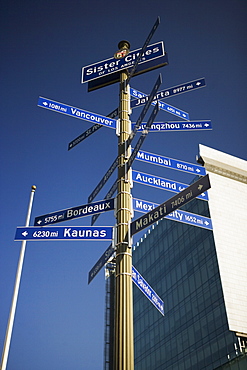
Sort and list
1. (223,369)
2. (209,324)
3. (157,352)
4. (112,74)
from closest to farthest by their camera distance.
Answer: (112,74)
(223,369)
(209,324)
(157,352)

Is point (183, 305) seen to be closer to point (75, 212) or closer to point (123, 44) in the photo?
point (123, 44)

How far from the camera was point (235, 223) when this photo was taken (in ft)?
166

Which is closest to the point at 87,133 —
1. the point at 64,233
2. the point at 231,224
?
the point at 64,233

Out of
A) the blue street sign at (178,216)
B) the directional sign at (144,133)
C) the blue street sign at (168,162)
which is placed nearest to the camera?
the directional sign at (144,133)

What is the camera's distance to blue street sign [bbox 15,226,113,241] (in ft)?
24.6

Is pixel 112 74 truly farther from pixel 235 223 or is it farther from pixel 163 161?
pixel 235 223

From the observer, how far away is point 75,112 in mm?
9453

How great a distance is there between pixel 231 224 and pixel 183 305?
12.0 meters

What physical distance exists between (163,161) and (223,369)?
3772 centimetres

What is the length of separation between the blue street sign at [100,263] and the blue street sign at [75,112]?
9.96 feet

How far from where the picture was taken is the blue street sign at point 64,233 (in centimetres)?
749

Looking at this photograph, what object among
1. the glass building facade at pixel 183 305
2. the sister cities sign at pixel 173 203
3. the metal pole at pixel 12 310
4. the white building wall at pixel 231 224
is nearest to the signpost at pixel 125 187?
the sister cities sign at pixel 173 203

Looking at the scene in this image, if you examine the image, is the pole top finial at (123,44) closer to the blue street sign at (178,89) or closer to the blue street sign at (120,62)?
the blue street sign at (120,62)

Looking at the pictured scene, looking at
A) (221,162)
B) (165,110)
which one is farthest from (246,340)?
(165,110)
